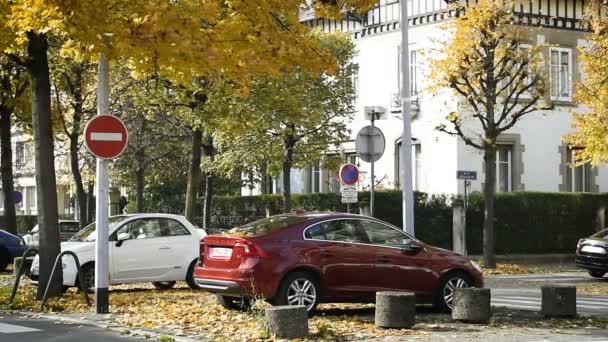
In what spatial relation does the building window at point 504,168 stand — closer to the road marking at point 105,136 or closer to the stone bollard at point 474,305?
the stone bollard at point 474,305

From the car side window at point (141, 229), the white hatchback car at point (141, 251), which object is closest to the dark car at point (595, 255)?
the white hatchback car at point (141, 251)

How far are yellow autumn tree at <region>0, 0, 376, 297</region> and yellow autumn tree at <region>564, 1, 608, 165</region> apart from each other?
11.6 meters

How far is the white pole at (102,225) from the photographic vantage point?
15125 millimetres

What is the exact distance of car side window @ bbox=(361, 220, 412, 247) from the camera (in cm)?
1503

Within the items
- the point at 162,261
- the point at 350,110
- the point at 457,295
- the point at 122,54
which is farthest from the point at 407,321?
the point at 350,110

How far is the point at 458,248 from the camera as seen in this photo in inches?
1169

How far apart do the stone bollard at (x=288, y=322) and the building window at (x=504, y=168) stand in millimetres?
22839

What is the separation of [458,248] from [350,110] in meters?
5.83

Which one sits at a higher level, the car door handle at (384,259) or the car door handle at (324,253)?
the car door handle at (324,253)

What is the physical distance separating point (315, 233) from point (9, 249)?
14114mm

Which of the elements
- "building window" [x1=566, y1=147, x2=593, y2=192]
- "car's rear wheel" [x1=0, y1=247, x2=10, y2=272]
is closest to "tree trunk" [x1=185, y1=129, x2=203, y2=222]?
"car's rear wheel" [x1=0, y1=247, x2=10, y2=272]

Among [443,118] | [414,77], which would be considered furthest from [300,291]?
[414,77]

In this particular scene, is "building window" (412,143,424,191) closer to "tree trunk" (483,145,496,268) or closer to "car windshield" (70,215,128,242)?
"tree trunk" (483,145,496,268)

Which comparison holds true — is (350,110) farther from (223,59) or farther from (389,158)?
(223,59)
